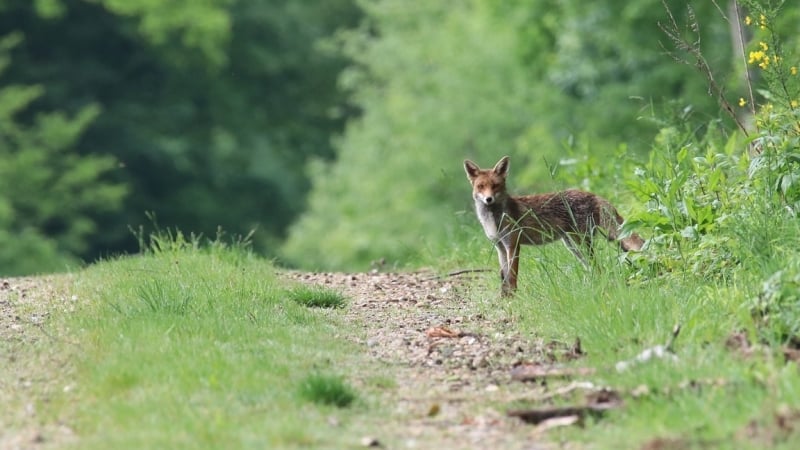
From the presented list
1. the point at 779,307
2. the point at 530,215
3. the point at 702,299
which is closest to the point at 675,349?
the point at 779,307

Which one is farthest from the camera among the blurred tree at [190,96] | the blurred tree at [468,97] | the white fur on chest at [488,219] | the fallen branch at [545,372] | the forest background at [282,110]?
the blurred tree at [190,96]

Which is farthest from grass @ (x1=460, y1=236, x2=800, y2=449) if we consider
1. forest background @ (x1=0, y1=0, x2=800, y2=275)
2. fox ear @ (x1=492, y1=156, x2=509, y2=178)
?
forest background @ (x1=0, y1=0, x2=800, y2=275)

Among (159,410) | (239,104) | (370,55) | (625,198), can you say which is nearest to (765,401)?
(159,410)

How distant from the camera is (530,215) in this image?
11.0 m

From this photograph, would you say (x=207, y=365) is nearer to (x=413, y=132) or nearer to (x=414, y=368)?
(x=414, y=368)

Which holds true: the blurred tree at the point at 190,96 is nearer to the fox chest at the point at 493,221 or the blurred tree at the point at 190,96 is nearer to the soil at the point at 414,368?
the fox chest at the point at 493,221

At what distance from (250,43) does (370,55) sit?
20.2 feet

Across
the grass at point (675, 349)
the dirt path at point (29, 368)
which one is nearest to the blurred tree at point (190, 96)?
the dirt path at point (29, 368)

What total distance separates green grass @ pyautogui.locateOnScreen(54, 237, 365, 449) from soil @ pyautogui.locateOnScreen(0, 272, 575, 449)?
190 mm

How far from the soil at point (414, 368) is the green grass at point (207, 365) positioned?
7.5 inches

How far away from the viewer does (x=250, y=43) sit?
4347cm

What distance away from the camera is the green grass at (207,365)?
6117 millimetres

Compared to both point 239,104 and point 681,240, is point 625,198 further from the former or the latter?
point 239,104

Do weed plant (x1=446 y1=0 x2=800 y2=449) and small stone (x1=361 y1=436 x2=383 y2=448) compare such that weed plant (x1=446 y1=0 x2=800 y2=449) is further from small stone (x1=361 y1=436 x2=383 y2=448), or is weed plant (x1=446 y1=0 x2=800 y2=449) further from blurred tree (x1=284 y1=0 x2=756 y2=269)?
blurred tree (x1=284 y1=0 x2=756 y2=269)
